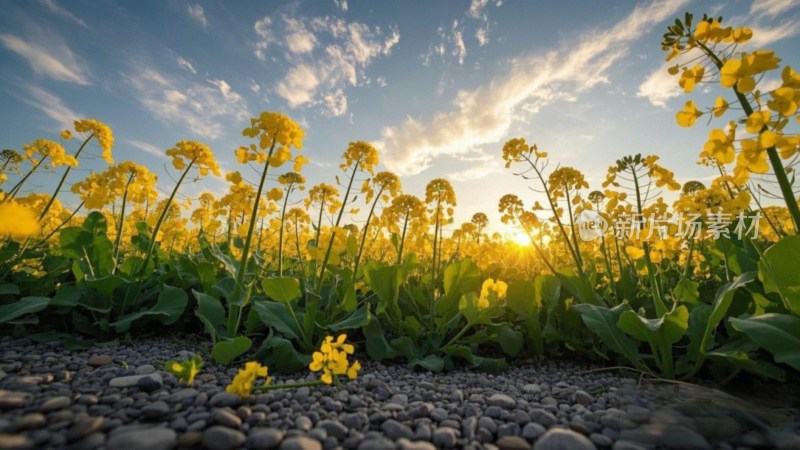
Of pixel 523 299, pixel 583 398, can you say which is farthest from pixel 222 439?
pixel 523 299

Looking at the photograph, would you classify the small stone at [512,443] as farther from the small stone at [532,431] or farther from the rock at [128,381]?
the rock at [128,381]

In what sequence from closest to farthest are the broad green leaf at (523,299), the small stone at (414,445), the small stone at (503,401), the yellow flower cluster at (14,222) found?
the yellow flower cluster at (14,222) → the small stone at (414,445) → the small stone at (503,401) → the broad green leaf at (523,299)

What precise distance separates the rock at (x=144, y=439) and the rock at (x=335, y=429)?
1.79 feet

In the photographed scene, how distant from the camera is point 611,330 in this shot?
8.71ft

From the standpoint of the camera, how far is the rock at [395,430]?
5.37 ft

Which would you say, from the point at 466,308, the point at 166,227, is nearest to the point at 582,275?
the point at 466,308

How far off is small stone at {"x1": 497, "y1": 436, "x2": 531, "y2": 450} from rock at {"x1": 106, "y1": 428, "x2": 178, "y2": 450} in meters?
1.25

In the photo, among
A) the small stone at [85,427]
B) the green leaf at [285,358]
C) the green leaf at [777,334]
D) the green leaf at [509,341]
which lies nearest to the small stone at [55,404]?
the small stone at [85,427]

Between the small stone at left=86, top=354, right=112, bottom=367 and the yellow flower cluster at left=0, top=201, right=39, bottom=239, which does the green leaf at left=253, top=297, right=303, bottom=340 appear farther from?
the yellow flower cluster at left=0, top=201, right=39, bottom=239

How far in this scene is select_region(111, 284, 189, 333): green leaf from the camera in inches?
114

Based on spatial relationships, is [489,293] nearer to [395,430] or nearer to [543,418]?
[543,418]

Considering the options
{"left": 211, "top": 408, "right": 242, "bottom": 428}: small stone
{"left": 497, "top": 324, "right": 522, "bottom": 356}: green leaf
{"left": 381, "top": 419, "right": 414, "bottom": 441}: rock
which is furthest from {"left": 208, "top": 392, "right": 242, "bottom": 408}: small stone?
{"left": 497, "top": 324, "right": 522, "bottom": 356}: green leaf

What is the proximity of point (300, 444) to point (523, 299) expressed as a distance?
2414mm

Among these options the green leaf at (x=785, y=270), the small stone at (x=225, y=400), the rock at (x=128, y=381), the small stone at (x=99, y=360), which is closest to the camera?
the small stone at (x=225, y=400)
